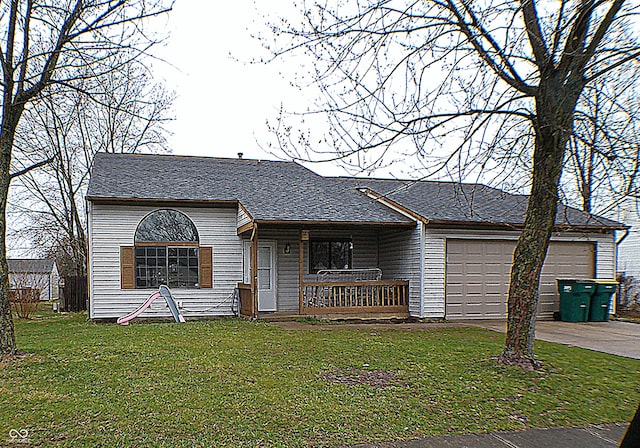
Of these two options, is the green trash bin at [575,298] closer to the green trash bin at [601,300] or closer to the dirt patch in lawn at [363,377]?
the green trash bin at [601,300]

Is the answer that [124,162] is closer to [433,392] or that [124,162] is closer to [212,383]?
[212,383]

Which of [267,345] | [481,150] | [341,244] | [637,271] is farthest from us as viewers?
[637,271]

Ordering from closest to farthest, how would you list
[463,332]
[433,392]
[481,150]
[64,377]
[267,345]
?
[433,392] → [64,377] → [481,150] → [267,345] → [463,332]

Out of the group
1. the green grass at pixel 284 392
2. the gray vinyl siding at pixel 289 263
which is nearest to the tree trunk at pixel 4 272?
the green grass at pixel 284 392

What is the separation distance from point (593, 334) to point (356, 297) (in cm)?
Answer: 571

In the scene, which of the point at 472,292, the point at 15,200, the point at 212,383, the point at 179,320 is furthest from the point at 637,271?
the point at 15,200

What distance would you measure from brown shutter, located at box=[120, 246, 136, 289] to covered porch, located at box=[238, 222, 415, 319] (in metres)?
2.89

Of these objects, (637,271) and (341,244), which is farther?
(637,271)

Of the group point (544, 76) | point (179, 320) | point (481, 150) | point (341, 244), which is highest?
point (544, 76)

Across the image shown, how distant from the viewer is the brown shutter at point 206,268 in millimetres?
14781

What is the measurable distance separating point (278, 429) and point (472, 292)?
10.6m

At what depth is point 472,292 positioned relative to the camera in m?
14.6

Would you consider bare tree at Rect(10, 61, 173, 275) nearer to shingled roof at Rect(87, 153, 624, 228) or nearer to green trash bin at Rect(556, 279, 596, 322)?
shingled roof at Rect(87, 153, 624, 228)

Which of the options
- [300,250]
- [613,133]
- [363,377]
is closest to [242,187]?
[300,250]
